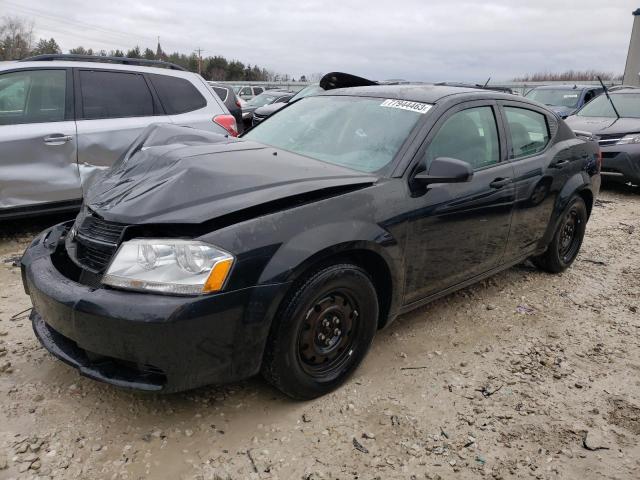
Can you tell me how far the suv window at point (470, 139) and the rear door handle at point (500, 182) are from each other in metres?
0.13

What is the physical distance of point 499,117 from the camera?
3697 mm

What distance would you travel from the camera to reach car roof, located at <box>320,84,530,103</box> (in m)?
3.35

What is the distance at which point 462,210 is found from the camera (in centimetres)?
323

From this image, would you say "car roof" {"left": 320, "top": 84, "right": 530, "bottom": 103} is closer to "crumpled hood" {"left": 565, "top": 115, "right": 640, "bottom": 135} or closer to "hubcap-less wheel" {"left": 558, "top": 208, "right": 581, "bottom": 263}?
"hubcap-less wheel" {"left": 558, "top": 208, "right": 581, "bottom": 263}

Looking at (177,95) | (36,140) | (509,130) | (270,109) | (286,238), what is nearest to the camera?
(286,238)

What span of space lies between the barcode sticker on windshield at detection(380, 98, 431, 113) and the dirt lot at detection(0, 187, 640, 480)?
4.87ft

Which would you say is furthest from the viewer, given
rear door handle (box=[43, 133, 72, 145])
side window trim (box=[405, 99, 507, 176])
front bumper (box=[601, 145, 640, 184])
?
front bumper (box=[601, 145, 640, 184])

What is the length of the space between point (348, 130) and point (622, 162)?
22.8 ft

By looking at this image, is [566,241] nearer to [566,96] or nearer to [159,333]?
[159,333]

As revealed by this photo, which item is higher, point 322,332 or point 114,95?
point 114,95

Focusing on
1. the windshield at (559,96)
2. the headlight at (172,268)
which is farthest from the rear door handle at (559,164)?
the windshield at (559,96)

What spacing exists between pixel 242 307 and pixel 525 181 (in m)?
2.53

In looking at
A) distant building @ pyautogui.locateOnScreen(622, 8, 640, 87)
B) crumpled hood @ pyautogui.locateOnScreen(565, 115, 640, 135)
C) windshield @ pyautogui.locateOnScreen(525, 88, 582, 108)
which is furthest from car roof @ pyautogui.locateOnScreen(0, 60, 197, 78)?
distant building @ pyautogui.locateOnScreen(622, 8, 640, 87)

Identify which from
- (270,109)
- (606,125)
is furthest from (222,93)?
(606,125)
